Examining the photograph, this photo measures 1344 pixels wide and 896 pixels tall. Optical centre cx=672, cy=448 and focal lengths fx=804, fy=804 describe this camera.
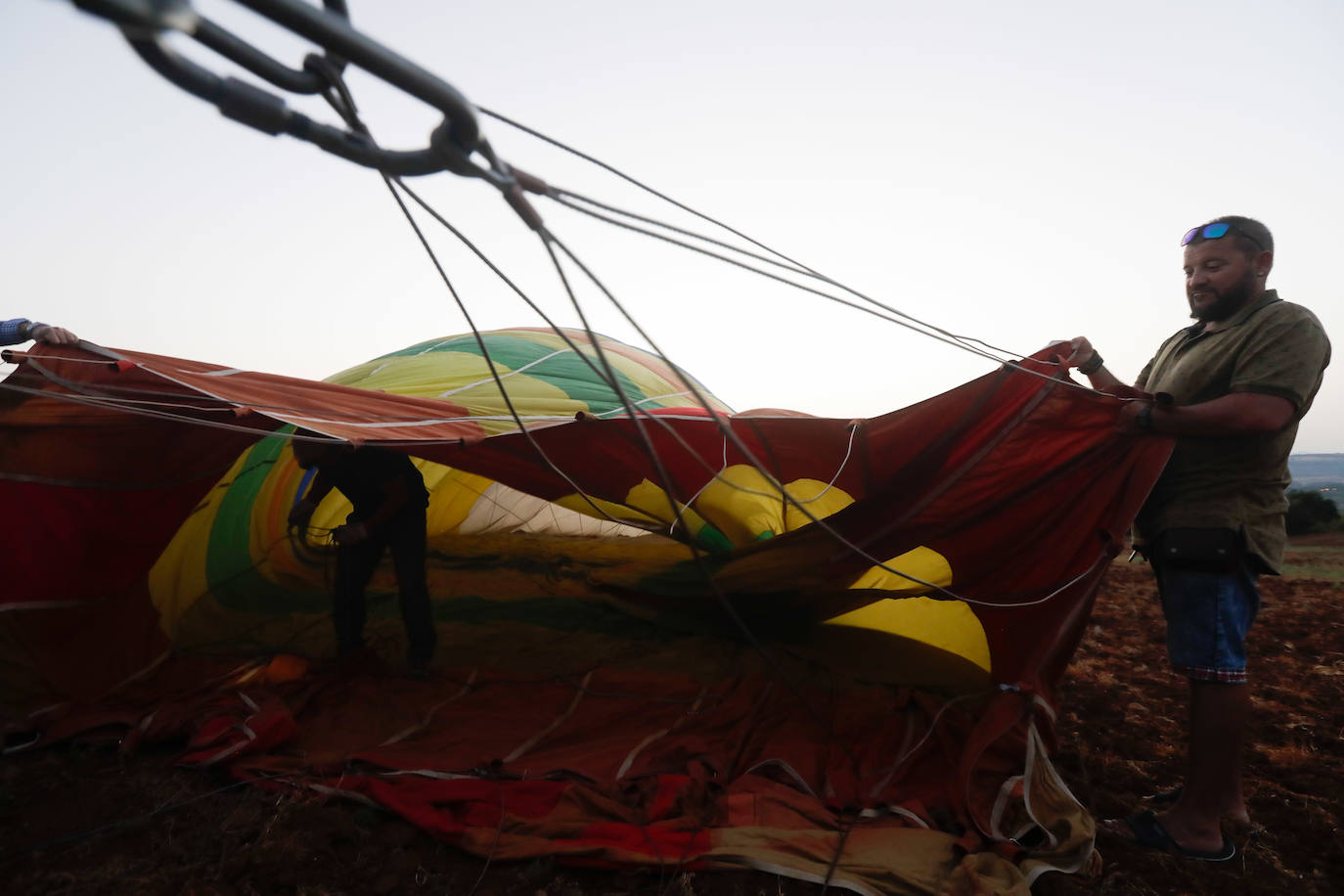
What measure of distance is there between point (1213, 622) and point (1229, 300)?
746mm

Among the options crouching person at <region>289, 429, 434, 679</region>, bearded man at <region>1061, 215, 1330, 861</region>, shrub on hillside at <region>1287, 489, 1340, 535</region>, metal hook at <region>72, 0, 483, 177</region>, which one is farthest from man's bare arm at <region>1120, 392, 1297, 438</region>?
shrub on hillside at <region>1287, 489, 1340, 535</region>

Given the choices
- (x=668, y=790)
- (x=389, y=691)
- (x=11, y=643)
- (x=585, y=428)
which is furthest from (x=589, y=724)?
(x=11, y=643)

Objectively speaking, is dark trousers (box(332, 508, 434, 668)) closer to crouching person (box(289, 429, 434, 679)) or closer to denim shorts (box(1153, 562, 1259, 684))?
crouching person (box(289, 429, 434, 679))

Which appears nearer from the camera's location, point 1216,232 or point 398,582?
point 1216,232

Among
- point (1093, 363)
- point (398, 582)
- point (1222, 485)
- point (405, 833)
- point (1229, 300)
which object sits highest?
point (1229, 300)

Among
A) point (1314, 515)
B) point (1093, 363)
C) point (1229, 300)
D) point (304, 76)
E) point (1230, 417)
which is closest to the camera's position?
point (304, 76)

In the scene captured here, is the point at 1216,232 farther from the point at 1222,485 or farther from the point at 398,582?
the point at 398,582

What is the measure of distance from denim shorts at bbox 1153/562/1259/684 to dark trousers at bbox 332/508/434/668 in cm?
245

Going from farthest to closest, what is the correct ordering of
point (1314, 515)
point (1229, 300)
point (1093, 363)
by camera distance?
point (1314, 515)
point (1093, 363)
point (1229, 300)

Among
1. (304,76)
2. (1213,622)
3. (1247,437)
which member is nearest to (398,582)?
(304,76)

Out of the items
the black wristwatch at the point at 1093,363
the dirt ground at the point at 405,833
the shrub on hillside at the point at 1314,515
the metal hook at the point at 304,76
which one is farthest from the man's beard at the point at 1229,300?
the shrub on hillside at the point at 1314,515

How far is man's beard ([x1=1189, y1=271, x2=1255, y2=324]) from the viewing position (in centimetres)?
187

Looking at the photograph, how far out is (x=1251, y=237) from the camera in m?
1.85

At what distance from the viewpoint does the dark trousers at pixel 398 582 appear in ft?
10.1
